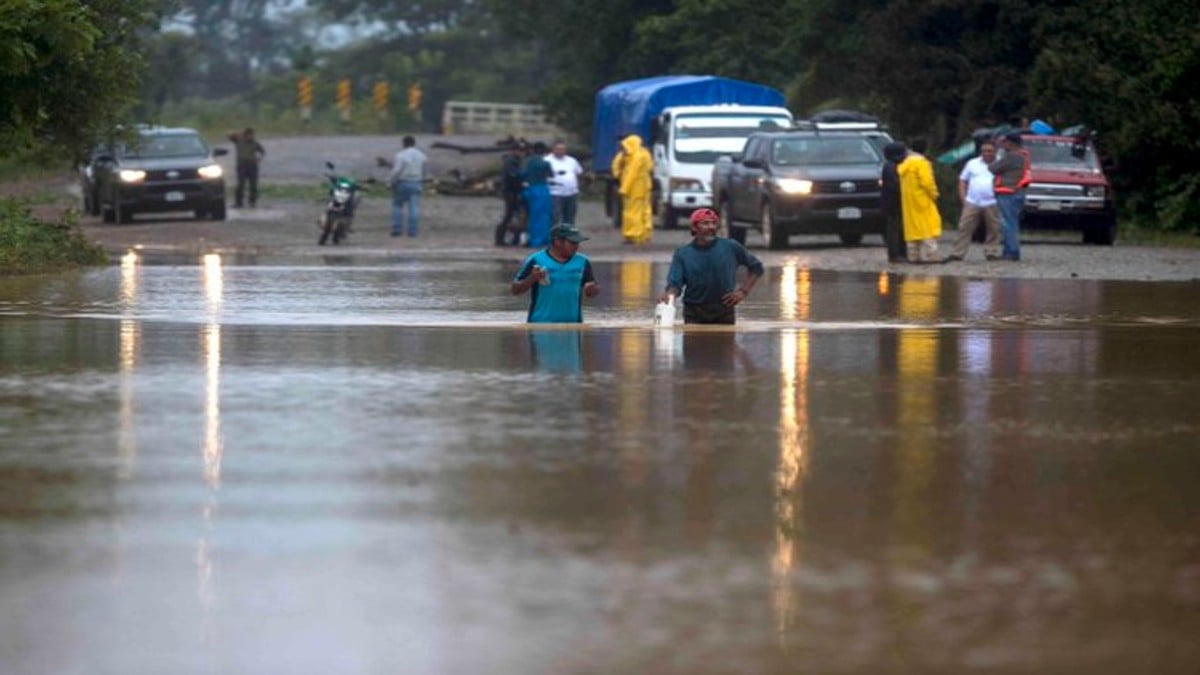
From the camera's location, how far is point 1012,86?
4744 centimetres

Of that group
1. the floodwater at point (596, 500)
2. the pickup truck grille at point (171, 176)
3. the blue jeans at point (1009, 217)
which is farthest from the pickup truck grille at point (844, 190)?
the floodwater at point (596, 500)

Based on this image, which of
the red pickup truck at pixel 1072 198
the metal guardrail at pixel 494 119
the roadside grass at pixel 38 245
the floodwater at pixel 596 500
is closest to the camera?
the floodwater at pixel 596 500

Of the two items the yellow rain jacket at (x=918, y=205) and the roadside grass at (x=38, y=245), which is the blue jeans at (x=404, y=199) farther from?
the yellow rain jacket at (x=918, y=205)

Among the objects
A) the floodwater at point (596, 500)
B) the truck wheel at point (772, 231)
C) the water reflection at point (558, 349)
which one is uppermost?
the truck wheel at point (772, 231)

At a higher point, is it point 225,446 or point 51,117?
point 51,117

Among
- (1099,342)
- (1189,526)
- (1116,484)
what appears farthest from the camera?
(1099,342)

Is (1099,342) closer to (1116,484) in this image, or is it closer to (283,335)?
(283,335)

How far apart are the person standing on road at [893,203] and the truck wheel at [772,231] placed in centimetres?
415

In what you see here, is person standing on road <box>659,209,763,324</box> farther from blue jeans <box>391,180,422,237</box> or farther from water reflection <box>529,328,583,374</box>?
blue jeans <box>391,180,422,237</box>

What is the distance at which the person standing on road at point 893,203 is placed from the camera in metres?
30.2

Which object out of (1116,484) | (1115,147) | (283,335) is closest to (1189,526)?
(1116,484)

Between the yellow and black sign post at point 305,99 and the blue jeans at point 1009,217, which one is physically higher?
the yellow and black sign post at point 305,99

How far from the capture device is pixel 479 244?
38.3m

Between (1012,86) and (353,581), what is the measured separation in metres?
39.9
